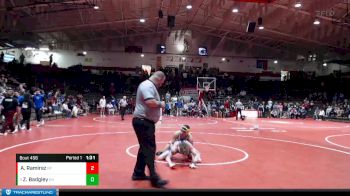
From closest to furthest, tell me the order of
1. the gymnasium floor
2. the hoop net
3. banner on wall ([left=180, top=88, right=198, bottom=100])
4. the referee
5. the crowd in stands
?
1. the referee
2. the gymnasium floor
3. the crowd in stands
4. the hoop net
5. banner on wall ([left=180, top=88, right=198, bottom=100])

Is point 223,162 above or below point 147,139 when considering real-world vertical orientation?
below

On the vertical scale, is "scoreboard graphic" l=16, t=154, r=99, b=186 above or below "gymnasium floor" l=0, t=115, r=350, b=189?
above

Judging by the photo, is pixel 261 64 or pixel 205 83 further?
pixel 261 64

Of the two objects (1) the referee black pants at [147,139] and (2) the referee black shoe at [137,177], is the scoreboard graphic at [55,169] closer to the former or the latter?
(1) the referee black pants at [147,139]

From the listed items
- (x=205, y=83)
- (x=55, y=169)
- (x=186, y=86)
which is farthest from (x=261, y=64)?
(x=55, y=169)

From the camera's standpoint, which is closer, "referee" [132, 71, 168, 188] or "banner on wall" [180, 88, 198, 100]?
"referee" [132, 71, 168, 188]

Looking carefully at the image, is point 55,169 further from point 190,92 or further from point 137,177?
point 190,92

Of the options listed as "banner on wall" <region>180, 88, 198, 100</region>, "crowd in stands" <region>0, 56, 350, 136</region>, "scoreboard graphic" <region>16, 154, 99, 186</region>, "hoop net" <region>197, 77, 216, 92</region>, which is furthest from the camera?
"banner on wall" <region>180, 88, 198, 100</region>

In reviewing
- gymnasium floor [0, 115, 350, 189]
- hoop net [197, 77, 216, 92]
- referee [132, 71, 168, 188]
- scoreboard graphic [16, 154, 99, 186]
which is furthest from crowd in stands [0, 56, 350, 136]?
scoreboard graphic [16, 154, 99, 186]

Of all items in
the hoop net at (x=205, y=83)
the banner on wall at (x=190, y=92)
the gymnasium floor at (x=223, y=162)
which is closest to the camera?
the gymnasium floor at (x=223, y=162)

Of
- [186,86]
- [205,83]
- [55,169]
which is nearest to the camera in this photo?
[55,169]

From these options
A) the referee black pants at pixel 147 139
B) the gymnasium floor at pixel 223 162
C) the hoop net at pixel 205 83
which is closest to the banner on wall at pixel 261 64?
the hoop net at pixel 205 83

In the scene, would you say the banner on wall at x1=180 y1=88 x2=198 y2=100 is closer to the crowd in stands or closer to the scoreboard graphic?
the crowd in stands

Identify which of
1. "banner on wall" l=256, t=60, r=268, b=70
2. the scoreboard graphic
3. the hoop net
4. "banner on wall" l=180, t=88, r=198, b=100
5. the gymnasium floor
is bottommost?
the gymnasium floor
